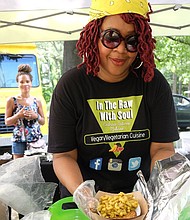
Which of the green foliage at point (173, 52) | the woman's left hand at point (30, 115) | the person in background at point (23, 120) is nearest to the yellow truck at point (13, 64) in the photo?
the person in background at point (23, 120)

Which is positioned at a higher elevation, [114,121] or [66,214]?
[114,121]

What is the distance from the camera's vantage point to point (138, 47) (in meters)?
1.11

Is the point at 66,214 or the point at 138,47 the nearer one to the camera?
the point at 66,214

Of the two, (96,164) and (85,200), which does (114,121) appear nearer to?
(96,164)

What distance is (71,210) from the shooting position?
958 millimetres

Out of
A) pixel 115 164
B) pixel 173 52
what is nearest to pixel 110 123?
pixel 115 164

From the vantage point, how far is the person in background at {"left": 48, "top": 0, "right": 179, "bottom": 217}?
1.16 metres

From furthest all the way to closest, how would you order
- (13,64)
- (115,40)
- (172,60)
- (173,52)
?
1. (172,60)
2. (173,52)
3. (13,64)
4. (115,40)

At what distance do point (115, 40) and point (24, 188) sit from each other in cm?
61

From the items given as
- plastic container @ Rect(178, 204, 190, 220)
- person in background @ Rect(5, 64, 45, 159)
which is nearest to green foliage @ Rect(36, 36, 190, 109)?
person in background @ Rect(5, 64, 45, 159)

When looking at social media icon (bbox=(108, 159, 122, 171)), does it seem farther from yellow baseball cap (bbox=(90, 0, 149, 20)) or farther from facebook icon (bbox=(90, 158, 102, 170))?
yellow baseball cap (bbox=(90, 0, 149, 20))

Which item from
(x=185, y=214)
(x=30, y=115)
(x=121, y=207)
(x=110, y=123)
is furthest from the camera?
(x=30, y=115)

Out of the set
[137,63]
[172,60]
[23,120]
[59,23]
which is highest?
[59,23]

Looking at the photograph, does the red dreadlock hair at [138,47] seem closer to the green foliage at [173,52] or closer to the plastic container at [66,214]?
the plastic container at [66,214]
